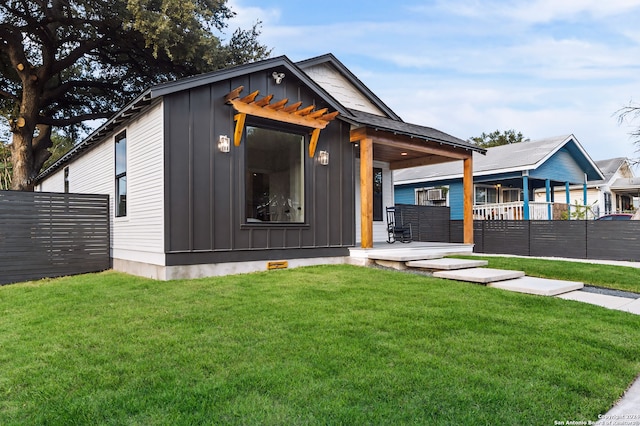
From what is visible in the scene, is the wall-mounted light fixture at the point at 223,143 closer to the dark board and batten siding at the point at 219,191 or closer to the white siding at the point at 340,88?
the dark board and batten siding at the point at 219,191

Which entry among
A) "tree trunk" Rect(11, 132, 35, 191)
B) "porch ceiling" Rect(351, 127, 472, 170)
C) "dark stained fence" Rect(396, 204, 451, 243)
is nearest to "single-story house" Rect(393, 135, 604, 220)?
"dark stained fence" Rect(396, 204, 451, 243)

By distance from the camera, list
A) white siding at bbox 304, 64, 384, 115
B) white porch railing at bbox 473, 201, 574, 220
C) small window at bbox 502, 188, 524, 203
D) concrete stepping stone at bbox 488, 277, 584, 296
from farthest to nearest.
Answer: small window at bbox 502, 188, 524, 203 → white porch railing at bbox 473, 201, 574, 220 → white siding at bbox 304, 64, 384, 115 → concrete stepping stone at bbox 488, 277, 584, 296

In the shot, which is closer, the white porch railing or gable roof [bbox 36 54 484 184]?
gable roof [bbox 36 54 484 184]

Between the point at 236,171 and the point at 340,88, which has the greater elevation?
the point at 340,88

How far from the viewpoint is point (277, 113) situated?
22.2 ft

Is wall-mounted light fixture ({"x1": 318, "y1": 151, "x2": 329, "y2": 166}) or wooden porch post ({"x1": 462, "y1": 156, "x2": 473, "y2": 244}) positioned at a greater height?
wall-mounted light fixture ({"x1": 318, "y1": 151, "x2": 329, "y2": 166})

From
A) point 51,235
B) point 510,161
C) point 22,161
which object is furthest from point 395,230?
point 22,161

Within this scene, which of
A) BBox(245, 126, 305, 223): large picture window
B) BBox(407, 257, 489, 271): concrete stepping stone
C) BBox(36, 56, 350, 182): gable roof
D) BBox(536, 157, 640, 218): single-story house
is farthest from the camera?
BBox(536, 157, 640, 218): single-story house

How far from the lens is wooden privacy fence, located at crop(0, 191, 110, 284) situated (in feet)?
22.7

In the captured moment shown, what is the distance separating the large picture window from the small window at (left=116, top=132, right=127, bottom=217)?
8.63ft

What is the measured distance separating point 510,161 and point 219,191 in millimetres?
11928

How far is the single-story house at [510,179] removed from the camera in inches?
547

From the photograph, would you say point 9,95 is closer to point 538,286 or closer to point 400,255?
point 400,255

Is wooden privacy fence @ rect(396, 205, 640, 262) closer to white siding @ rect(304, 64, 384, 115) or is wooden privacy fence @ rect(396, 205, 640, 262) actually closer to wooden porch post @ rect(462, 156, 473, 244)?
wooden porch post @ rect(462, 156, 473, 244)
